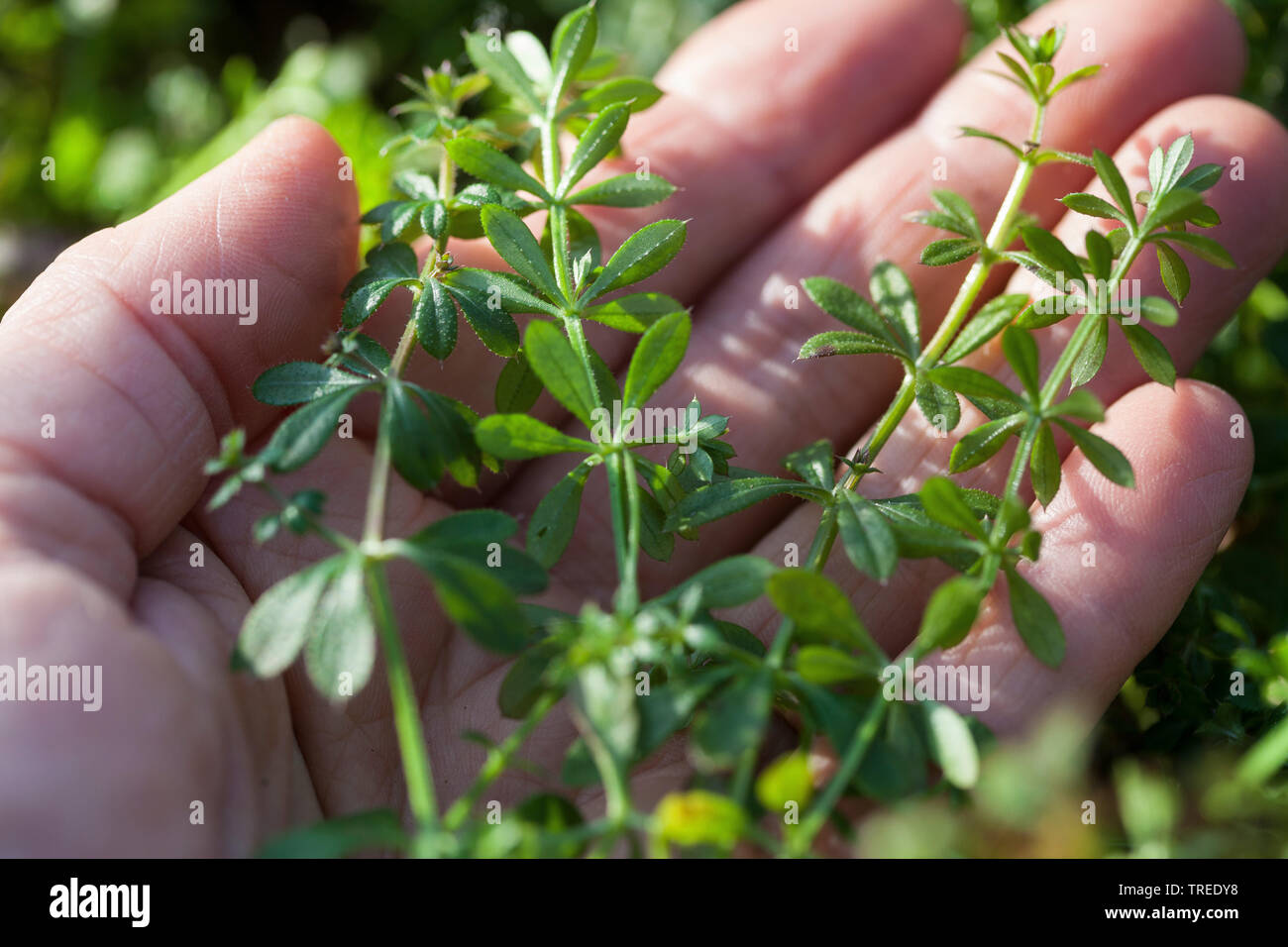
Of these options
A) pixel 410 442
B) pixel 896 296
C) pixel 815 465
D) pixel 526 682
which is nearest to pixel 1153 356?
pixel 896 296

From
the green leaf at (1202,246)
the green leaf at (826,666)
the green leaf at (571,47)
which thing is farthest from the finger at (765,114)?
the green leaf at (826,666)

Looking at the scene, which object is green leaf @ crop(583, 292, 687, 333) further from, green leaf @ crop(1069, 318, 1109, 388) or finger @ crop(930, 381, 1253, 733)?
finger @ crop(930, 381, 1253, 733)

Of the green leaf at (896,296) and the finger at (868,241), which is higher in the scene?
the finger at (868,241)

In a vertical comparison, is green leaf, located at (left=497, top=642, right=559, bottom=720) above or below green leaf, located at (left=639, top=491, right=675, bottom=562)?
below

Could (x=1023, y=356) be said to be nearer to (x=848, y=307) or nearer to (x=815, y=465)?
(x=848, y=307)

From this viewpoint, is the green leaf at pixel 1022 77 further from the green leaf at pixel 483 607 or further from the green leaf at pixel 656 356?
the green leaf at pixel 483 607

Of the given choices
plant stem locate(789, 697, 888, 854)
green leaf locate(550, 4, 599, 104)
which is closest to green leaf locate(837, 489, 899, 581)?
plant stem locate(789, 697, 888, 854)
